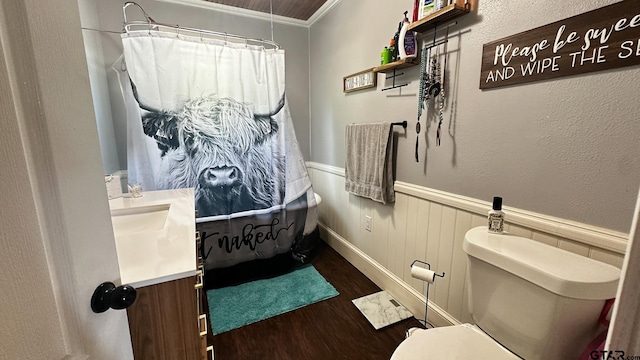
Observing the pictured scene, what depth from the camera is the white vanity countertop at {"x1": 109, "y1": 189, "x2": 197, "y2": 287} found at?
0.80 meters

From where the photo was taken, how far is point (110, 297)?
51 centimetres

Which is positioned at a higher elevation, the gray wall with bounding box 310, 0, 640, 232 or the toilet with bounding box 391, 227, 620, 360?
the gray wall with bounding box 310, 0, 640, 232

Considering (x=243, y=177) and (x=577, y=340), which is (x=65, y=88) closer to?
(x=577, y=340)

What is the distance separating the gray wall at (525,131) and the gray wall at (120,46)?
1148 millimetres

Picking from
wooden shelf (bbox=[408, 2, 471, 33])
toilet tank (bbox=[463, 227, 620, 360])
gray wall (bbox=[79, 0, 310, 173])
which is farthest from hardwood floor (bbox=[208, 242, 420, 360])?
wooden shelf (bbox=[408, 2, 471, 33])

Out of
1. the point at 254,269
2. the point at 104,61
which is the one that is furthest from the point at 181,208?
the point at 104,61

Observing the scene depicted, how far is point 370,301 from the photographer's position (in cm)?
194

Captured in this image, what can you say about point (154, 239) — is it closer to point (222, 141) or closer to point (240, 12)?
point (222, 141)

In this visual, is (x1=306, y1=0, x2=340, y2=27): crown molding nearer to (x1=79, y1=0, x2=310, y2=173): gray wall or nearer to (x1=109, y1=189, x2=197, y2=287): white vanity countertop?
(x1=79, y1=0, x2=310, y2=173): gray wall

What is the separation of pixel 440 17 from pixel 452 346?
1.51 metres

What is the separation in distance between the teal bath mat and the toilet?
1.08m

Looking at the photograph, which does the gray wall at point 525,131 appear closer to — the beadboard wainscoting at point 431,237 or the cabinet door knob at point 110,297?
the beadboard wainscoting at point 431,237

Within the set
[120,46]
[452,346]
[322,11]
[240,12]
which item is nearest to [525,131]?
[452,346]

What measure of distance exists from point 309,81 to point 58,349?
295 centimetres
